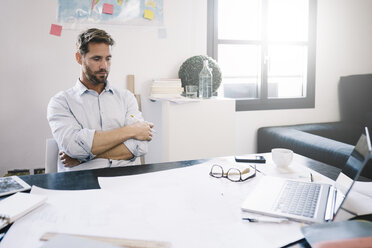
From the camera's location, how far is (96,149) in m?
1.52

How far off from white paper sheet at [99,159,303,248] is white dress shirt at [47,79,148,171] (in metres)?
0.46

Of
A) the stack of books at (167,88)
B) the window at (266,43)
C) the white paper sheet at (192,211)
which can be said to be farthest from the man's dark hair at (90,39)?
the window at (266,43)

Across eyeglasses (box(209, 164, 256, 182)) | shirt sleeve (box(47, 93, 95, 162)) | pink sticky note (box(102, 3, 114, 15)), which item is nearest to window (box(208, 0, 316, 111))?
pink sticky note (box(102, 3, 114, 15))

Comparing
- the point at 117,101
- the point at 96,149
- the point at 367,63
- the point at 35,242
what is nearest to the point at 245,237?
the point at 35,242

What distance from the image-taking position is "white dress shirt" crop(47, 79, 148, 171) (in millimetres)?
1528

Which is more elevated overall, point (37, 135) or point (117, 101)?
point (117, 101)

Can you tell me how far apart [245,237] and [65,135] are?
3.64 ft

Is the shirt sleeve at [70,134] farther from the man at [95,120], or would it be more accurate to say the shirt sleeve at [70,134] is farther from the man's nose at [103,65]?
the man's nose at [103,65]

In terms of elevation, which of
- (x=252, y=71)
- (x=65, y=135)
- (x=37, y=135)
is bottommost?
(x=37, y=135)

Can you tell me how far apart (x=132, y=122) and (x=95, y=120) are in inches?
8.1

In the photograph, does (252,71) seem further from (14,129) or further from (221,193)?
(221,193)

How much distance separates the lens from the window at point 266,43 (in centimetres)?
312

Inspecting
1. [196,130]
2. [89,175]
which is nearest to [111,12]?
[196,130]

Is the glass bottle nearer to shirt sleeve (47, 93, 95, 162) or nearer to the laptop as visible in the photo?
shirt sleeve (47, 93, 95, 162)
